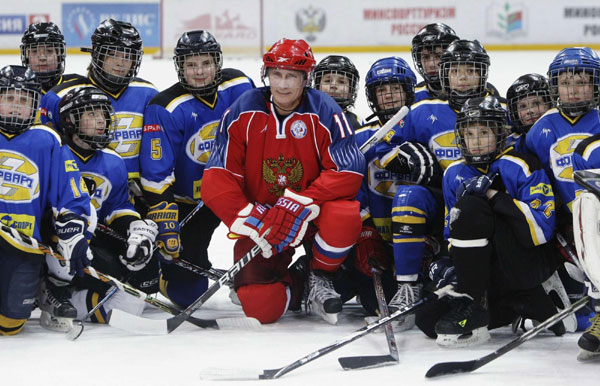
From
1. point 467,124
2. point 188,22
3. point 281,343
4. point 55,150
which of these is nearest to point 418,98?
point 467,124

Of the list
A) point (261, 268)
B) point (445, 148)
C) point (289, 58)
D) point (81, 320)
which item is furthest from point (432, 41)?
point (81, 320)

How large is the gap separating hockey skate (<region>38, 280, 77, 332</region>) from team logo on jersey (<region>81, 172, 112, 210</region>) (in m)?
0.32

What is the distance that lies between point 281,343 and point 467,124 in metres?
0.90

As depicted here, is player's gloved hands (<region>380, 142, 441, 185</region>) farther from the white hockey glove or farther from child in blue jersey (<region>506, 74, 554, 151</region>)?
the white hockey glove

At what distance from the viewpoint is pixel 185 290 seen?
11.6 feet

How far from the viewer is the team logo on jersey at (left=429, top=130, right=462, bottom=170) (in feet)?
10.7

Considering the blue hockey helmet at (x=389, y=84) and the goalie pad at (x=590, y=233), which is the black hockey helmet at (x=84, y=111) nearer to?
the blue hockey helmet at (x=389, y=84)

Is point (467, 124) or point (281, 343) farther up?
point (467, 124)

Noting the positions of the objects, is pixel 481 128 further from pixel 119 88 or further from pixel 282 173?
pixel 119 88

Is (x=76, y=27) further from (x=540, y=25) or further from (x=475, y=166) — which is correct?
(x=475, y=166)

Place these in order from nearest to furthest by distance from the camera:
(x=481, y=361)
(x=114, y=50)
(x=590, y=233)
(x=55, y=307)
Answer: (x=590, y=233) < (x=481, y=361) < (x=55, y=307) < (x=114, y=50)

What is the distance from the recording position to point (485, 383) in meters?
2.43

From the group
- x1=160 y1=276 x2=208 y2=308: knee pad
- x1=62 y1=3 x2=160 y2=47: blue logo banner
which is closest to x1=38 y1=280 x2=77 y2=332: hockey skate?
x1=160 y1=276 x2=208 y2=308: knee pad

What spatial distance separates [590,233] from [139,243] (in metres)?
1.52
